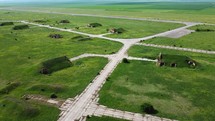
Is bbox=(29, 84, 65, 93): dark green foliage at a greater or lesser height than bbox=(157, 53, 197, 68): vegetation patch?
lesser

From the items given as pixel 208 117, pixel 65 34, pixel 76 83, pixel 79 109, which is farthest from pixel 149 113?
pixel 65 34

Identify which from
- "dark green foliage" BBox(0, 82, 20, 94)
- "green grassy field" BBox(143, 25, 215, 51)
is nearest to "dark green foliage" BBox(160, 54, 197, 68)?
"green grassy field" BBox(143, 25, 215, 51)

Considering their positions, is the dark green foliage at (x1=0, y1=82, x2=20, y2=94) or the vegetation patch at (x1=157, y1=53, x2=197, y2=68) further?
the vegetation patch at (x1=157, y1=53, x2=197, y2=68)

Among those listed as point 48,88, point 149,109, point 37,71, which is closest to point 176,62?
point 149,109

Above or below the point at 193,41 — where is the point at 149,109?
below

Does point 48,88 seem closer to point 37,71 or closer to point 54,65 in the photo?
point 37,71

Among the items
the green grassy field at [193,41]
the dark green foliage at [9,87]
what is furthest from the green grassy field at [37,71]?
the green grassy field at [193,41]

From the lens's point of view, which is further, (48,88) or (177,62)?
(177,62)

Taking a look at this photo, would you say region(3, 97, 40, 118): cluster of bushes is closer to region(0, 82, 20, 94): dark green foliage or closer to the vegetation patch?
region(0, 82, 20, 94): dark green foliage
